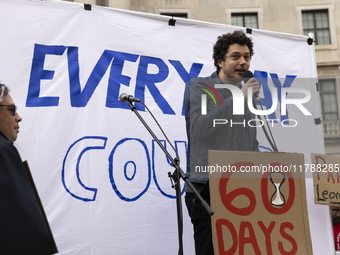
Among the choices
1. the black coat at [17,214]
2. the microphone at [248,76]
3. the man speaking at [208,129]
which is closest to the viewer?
the black coat at [17,214]

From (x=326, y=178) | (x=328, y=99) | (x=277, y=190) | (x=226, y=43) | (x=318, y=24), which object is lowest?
(x=277, y=190)

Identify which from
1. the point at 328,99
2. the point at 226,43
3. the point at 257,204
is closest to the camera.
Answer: the point at 257,204

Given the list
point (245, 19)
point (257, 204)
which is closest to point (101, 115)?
point (257, 204)

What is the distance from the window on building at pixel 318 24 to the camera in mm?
17516

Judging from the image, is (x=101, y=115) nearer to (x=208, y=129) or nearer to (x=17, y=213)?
(x=208, y=129)

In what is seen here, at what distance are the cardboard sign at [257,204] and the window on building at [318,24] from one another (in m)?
16.6

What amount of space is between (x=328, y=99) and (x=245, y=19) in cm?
502

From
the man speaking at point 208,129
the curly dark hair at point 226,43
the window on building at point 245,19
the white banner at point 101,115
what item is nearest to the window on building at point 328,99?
the window on building at point 245,19

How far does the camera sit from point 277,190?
229 cm

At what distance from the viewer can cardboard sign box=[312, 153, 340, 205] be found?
11.8 ft

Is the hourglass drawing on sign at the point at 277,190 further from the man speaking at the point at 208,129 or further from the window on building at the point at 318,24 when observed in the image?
the window on building at the point at 318,24

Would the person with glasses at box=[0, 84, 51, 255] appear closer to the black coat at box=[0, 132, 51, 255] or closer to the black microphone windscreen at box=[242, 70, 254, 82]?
the black coat at box=[0, 132, 51, 255]

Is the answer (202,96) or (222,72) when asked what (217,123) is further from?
(222,72)

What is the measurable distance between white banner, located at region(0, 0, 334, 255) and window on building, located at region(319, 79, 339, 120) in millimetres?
14694
